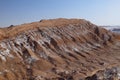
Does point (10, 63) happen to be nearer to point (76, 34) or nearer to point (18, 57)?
point (18, 57)

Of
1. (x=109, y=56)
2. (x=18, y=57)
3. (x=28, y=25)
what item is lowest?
(x=109, y=56)

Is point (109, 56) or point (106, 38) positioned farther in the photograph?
point (106, 38)

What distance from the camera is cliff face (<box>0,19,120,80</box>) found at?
53688 mm

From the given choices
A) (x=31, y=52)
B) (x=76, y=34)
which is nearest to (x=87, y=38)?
(x=76, y=34)

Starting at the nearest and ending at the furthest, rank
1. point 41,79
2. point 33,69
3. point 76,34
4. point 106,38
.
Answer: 1. point 41,79
2. point 33,69
3. point 76,34
4. point 106,38

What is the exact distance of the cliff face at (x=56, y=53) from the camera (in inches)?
2114

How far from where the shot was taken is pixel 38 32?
219 ft

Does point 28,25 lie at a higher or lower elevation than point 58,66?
higher

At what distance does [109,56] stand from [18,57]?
2425cm

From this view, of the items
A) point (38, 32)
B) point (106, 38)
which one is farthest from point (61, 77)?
→ point (106, 38)

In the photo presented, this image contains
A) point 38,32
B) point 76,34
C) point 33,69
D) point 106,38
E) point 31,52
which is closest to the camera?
point 33,69

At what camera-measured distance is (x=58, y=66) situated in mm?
59375

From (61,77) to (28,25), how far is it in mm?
19694

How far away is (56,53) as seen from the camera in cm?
6488
